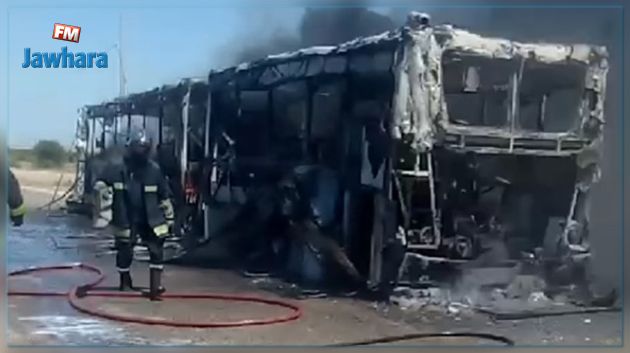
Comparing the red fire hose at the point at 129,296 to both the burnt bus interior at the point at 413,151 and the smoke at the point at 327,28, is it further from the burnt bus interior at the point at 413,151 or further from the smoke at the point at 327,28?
the smoke at the point at 327,28

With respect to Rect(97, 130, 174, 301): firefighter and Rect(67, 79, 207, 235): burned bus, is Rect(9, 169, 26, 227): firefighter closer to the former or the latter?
Rect(67, 79, 207, 235): burned bus

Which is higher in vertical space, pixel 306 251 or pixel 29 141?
pixel 29 141

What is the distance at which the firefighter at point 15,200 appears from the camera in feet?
13.7

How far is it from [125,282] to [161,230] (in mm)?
240

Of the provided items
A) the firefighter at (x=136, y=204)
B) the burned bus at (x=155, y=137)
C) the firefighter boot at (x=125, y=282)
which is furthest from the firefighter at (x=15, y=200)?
the firefighter boot at (x=125, y=282)

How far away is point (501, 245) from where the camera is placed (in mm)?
4281

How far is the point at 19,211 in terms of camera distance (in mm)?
4176

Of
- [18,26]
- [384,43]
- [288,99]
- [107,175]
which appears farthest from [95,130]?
[384,43]

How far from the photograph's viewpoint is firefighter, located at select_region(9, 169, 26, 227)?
4.16m

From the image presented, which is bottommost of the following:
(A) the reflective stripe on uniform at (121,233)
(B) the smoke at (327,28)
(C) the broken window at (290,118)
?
(A) the reflective stripe on uniform at (121,233)

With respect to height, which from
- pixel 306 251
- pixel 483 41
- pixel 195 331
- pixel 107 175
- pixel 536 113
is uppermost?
pixel 483 41

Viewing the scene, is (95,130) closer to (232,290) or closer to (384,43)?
(232,290)

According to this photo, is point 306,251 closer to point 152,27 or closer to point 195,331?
point 195,331

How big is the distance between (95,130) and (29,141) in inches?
9.7
